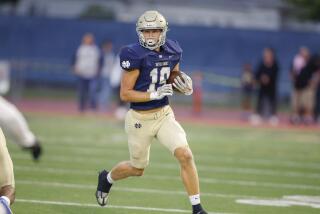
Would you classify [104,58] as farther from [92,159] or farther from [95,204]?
[95,204]

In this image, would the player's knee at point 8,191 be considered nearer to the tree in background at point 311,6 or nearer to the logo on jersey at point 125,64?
the logo on jersey at point 125,64

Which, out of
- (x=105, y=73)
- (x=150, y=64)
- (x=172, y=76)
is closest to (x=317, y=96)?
(x=105, y=73)

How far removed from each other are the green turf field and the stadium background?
0.02m

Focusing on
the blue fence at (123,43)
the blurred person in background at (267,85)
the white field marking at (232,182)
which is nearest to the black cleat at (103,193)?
the white field marking at (232,182)

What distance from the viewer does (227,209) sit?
8531mm

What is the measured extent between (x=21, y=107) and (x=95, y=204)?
12.6 meters

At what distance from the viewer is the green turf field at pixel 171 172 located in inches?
344

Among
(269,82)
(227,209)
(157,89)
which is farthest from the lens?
(269,82)

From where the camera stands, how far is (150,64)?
8.01m

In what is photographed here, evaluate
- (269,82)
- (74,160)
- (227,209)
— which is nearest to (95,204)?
(227,209)

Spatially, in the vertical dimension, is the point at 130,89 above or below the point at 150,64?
below

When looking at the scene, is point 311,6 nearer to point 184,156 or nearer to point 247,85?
point 247,85

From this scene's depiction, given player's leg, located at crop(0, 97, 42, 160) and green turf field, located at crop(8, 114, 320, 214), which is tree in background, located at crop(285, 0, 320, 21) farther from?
player's leg, located at crop(0, 97, 42, 160)

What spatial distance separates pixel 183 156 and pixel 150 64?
0.82 metres
